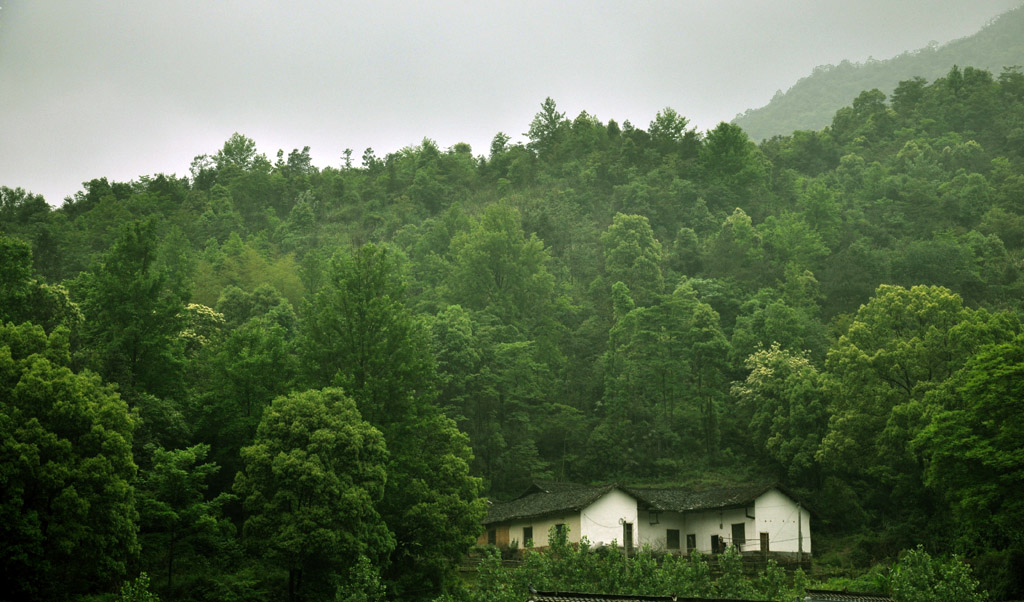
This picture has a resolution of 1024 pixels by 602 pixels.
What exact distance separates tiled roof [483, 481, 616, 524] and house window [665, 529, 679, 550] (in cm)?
427

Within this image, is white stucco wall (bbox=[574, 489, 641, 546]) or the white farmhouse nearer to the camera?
white stucco wall (bbox=[574, 489, 641, 546])

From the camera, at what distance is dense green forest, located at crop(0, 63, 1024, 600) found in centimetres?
3031

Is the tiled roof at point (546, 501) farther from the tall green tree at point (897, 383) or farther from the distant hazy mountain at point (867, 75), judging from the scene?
the distant hazy mountain at point (867, 75)

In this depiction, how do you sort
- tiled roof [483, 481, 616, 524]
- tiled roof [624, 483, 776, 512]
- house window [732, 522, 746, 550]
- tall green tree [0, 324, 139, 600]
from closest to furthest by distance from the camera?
tall green tree [0, 324, 139, 600], tiled roof [483, 481, 616, 524], tiled roof [624, 483, 776, 512], house window [732, 522, 746, 550]

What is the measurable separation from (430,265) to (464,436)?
27511 millimetres

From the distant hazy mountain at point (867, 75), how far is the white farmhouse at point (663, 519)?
102330 mm

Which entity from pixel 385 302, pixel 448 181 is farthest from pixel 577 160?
pixel 385 302

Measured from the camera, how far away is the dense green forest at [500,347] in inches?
1193

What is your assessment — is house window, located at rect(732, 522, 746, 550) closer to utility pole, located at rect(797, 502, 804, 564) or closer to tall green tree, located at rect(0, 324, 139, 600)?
utility pole, located at rect(797, 502, 804, 564)

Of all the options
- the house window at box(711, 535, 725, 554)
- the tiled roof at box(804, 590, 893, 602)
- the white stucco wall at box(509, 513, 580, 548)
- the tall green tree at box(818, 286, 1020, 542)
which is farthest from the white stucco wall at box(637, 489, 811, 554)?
the tiled roof at box(804, 590, 893, 602)

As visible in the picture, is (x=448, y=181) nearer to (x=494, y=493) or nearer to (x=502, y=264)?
(x=502, y=264)

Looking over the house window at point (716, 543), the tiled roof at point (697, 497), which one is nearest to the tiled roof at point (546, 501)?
the tiled roof at point (697, 497)

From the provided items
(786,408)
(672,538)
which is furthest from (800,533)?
(786,408)

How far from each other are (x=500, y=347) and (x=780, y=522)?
59.2 feet
